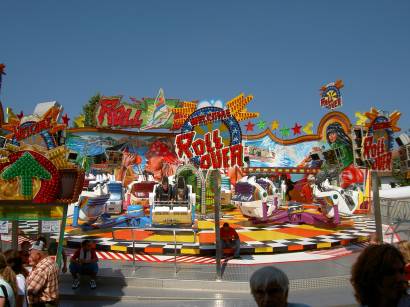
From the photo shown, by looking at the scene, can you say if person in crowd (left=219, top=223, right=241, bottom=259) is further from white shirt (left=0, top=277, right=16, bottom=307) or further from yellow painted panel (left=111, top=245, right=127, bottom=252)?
white shirt (left=0, top=277, right=16, bottom=307)

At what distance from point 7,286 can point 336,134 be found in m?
20.8

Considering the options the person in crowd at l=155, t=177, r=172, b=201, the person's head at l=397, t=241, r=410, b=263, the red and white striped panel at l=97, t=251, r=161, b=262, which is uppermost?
the person in crowd at l=155, t=177, r=172, b=201

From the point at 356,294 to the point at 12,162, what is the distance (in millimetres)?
4765

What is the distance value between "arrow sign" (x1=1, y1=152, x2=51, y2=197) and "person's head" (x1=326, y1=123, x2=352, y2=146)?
17912mm

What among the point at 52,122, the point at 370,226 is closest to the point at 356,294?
the point at 52,122

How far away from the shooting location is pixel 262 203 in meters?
11.4

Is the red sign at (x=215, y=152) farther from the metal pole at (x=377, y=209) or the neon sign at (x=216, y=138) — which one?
the metal pole at (x=377, y=209)

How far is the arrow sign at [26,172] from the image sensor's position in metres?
5.24

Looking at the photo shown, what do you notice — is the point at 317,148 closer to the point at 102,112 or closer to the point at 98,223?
the point at 102,112

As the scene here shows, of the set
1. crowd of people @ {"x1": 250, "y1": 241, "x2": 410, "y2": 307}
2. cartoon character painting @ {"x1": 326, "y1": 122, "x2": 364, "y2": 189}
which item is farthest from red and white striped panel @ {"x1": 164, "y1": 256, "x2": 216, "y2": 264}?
cartoon character painting @ {"x1": 326, "y1": 122, "x2": 364, "y2": 189}

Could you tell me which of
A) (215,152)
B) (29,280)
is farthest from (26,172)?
(215,152)

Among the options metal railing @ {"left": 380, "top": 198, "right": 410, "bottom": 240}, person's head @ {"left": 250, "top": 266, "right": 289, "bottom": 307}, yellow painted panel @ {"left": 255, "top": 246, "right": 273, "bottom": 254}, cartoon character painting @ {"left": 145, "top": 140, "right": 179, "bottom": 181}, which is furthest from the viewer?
cartoon character painting @ {"left": 145, "top": 140, "right": 179, "bottom": 181}

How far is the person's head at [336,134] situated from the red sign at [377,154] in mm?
13462

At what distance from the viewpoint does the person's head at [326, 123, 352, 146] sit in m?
20.8
